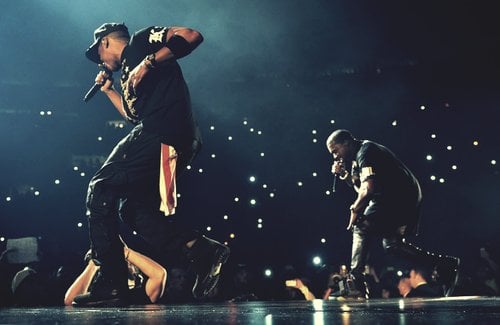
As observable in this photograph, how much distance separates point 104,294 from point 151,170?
705 millimetres

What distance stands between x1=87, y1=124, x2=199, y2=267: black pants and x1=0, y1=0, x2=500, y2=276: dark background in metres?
6.68

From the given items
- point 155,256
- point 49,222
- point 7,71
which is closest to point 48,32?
point 7,71

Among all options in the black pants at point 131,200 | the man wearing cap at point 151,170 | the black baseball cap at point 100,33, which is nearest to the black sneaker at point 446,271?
the man wearing cap at point 151,170

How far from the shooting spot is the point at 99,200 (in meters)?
2.85

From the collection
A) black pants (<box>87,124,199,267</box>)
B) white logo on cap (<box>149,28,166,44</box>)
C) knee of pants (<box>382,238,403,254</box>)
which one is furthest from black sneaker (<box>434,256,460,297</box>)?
white logo on cap (<box>149,28,166,44</box>)

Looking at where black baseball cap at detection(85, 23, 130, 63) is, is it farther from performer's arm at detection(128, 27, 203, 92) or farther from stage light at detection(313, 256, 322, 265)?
stage light at detection(313, 256, 322, 265)

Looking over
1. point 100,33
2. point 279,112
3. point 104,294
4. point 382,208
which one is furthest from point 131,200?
point 279,112

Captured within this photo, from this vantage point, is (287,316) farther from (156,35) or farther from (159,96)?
(156,35)

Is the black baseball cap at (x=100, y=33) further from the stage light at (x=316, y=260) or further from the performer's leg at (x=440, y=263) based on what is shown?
the stage light at (x=316, y=260)

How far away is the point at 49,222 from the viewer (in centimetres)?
1279

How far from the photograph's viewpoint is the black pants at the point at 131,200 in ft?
9.25

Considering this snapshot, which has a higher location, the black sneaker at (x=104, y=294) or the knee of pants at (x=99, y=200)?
the knee of pants at (x=99, y=200)

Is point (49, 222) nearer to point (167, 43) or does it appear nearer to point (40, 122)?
point (40, 122)

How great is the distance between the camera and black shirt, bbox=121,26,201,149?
2975 mm
